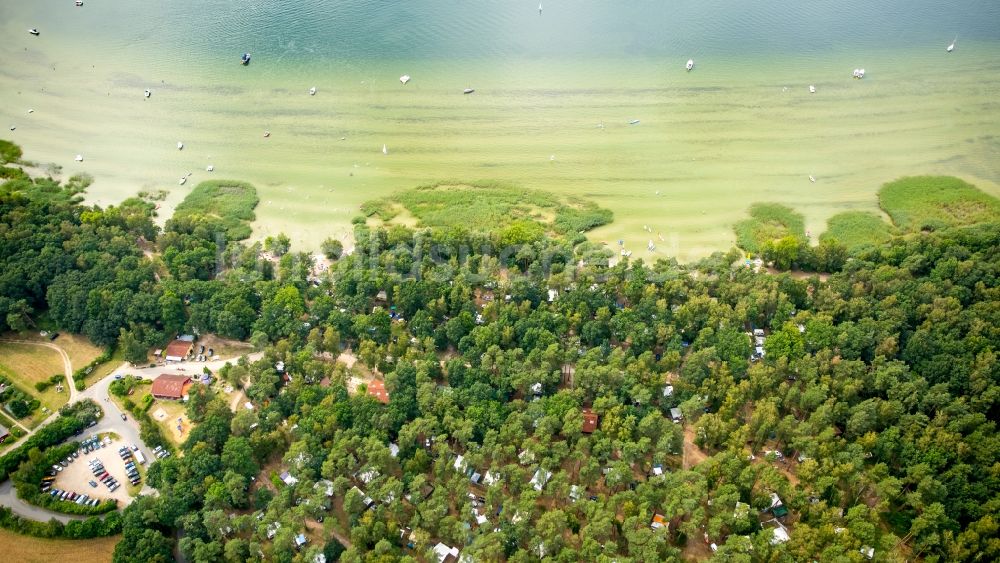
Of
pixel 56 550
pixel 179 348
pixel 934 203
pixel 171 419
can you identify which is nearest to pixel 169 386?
pixel 171 419

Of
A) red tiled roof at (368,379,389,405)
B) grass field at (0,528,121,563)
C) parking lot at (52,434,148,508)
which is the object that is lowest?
grass field at (0,528,121,563)

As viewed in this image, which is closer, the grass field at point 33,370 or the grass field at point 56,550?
the grass field at point 56,550

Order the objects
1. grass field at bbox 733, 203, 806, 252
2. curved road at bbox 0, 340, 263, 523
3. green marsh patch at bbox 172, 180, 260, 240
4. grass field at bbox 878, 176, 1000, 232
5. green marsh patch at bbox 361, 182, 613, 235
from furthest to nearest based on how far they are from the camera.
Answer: green marsh patch at bbox 361, 182, 613, 235 < grass field at bbox 878, 176, 1000, 232 < green marsh patch at bbox 172, 180, 260, 240 < grass field at bbox 733, 203, 806, 252 < curved road at bbox 0, 340, 263, 523

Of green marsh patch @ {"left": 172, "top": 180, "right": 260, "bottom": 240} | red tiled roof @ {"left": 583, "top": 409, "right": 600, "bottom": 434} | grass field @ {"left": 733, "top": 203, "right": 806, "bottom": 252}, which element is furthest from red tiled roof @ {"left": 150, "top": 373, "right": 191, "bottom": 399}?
grass field @ {"left": 733, "top": 203, "right": 806, "bottom": 252}

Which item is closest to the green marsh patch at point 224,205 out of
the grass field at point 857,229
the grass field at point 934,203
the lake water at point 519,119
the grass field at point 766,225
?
the lake water at point 519,119

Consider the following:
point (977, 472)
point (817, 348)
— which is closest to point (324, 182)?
point (817, 348)

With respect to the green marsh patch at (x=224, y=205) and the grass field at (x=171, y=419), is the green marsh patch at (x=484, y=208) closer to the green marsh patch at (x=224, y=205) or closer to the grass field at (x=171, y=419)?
the green marsh patch at (x=224, y=205)

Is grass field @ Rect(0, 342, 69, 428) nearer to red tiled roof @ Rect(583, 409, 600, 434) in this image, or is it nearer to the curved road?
the curved road
